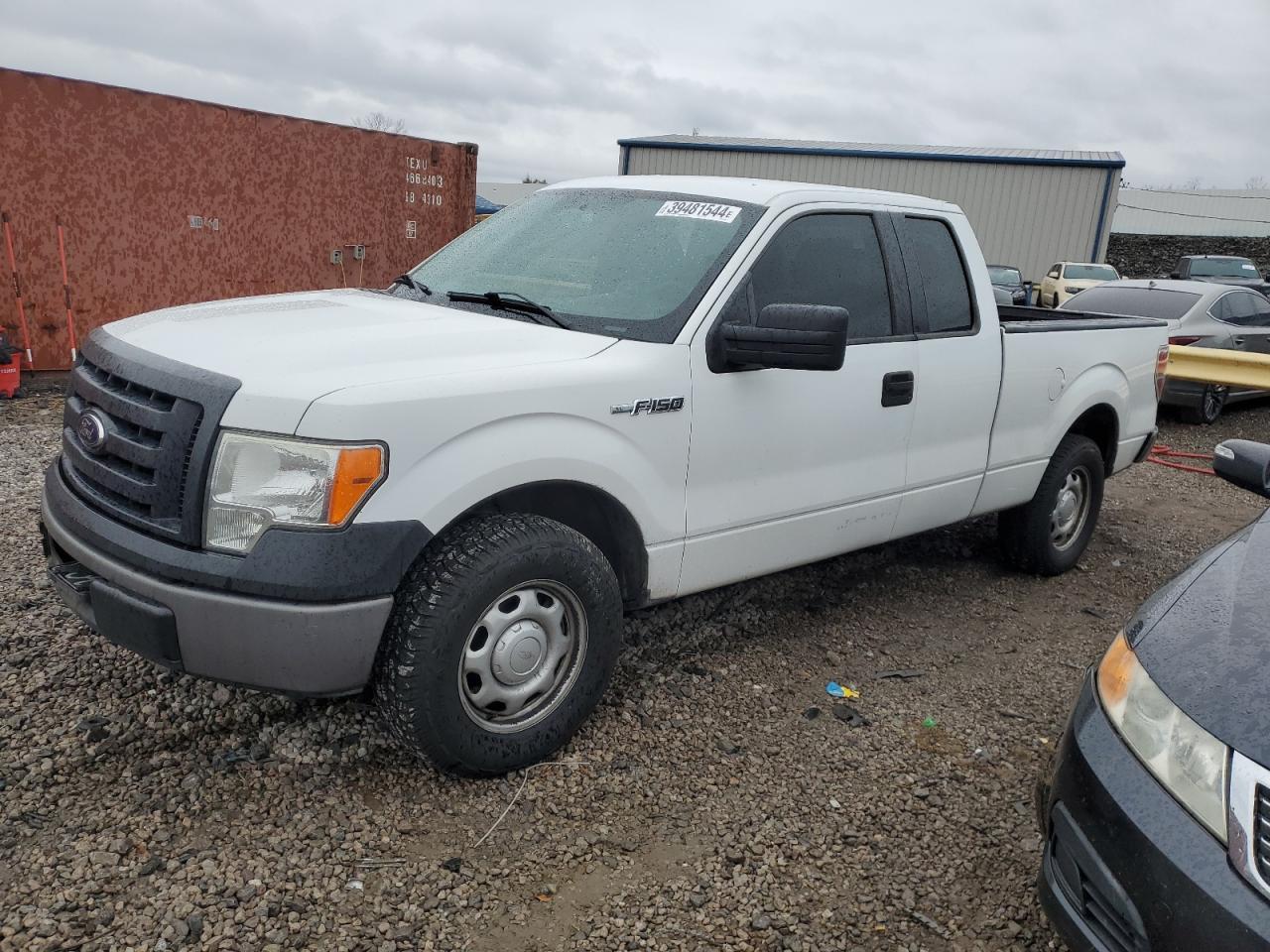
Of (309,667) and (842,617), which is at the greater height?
(309,667)

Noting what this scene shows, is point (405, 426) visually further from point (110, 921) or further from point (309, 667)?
point (110, 921)

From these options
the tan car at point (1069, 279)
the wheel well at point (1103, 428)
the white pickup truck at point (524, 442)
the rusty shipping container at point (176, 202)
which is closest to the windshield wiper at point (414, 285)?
the white pickup truck at point (524, 442)

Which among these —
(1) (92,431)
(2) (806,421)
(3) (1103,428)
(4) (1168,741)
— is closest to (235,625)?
(1) (92,431)

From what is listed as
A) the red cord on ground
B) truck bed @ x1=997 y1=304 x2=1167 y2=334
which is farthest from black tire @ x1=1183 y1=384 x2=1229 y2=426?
truck bed @ x1=997 y1=304 x2=1167 y2=334

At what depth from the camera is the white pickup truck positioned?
8.08 feet

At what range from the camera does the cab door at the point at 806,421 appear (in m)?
3.29

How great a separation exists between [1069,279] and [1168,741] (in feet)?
68.8

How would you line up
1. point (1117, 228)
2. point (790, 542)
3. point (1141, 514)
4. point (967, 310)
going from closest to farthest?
1. point (790, 542)
2. point (967, 310)
3. point (1141, 514)
4. point (1117, 228)

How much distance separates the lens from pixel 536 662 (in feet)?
9.68

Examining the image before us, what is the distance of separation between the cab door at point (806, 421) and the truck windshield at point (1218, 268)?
19.5m

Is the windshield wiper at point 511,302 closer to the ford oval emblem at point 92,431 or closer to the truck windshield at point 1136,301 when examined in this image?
the ford oval emblem at point 92,431

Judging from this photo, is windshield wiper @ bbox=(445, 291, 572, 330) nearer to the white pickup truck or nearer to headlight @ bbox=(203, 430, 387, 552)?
→ the white pickup truck

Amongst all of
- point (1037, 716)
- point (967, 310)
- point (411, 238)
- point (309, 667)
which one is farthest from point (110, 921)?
point (411, 238)

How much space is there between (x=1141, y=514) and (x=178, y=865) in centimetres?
641
